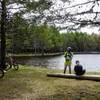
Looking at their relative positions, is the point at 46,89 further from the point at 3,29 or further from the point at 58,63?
the point at 58,63

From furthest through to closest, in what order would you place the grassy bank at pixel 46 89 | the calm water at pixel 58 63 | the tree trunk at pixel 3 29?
→ 1. the calm water at pixel 58 63
2. the tree trunk at pixel 3 29
3. the grassy bank at pixel 46 89

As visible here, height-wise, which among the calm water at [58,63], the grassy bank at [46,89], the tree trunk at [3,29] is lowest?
the calm water at [58,63]

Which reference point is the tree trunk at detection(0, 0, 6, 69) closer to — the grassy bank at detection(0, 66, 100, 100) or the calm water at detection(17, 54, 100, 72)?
the grassy bank at detection(0, 66, 100, 100)

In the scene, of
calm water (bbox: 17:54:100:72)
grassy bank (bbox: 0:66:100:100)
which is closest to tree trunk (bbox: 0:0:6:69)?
grassy bank (bbox: 0:66:100:100)

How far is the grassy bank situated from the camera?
35.0ft

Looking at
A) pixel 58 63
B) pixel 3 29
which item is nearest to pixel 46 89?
pixel 3 29

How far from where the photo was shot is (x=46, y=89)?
11898 mm

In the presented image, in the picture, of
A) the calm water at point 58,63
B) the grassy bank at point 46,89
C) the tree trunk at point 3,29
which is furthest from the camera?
the calm water at point 58,63

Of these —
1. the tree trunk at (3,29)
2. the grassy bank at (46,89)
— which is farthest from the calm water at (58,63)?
the grassy bank at (46,89)

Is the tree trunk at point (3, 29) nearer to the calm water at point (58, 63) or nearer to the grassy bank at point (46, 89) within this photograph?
the grassy bank at point (46, 89)

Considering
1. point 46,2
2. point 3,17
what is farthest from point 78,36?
point 3,17

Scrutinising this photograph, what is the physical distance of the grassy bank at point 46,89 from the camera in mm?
10672

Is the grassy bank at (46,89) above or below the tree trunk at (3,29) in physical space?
below

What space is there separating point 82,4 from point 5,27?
8874 mm
